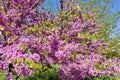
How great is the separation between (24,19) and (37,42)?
273 cm

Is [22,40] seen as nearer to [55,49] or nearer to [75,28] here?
[55,49]

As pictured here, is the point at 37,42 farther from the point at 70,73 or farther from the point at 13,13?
the point at 13,13

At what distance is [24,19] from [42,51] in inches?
111

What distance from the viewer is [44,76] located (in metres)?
14.0

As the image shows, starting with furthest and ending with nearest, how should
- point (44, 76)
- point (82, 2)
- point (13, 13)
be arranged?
point (82, 2), point (44, 76), point (13, 13)

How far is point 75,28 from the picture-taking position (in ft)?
34.9

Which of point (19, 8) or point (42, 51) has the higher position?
point (19, 8)

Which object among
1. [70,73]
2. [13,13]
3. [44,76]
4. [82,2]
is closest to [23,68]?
[70,73]

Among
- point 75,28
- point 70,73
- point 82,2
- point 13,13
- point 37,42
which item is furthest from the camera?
point 82,2

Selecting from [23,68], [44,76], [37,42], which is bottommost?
[44,76]

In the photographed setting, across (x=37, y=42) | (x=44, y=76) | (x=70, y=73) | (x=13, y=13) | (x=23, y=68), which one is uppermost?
(x=13, y=13)

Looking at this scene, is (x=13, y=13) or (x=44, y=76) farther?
(x=44, y=76)

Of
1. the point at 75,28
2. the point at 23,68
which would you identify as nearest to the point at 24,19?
the point at 75,28

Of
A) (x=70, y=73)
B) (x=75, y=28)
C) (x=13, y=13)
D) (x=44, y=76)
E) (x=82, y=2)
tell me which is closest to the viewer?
(x=70, y=73)
